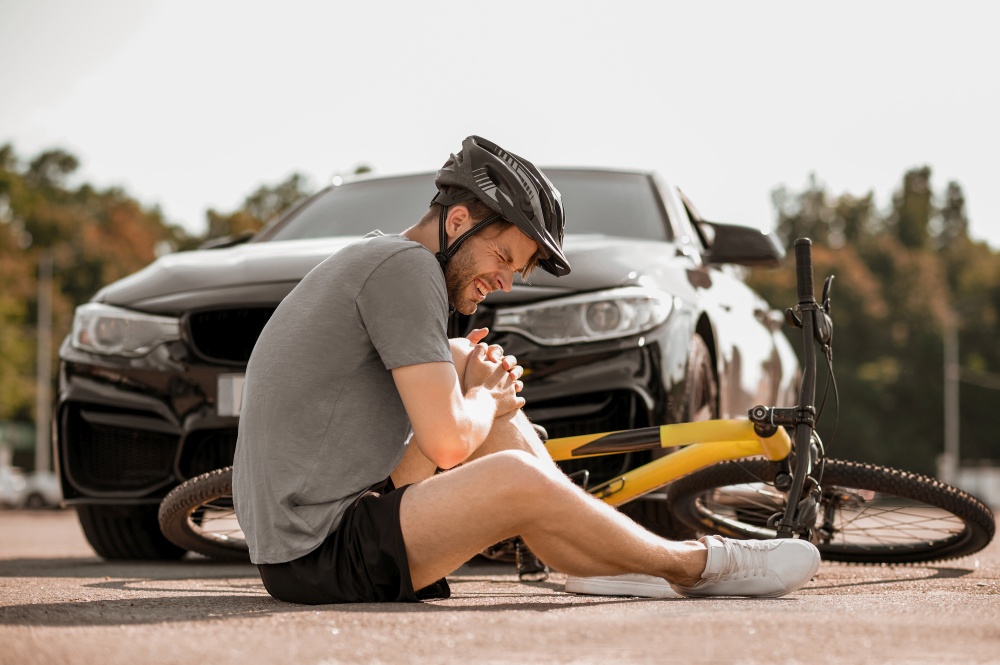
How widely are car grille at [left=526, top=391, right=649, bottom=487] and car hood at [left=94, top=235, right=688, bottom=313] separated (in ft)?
1.34

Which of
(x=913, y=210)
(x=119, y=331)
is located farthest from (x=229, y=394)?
(x=913, y=210)

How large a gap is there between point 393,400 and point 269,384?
32 cm

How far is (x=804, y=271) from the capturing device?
499 cm

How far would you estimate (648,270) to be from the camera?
18.6 ft

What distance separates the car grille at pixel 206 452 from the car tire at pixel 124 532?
69cm

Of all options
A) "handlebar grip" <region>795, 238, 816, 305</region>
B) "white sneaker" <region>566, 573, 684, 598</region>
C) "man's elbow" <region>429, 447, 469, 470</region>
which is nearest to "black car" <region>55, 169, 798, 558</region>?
"handlebar grip" <region>795, 238, 816, 305</region>

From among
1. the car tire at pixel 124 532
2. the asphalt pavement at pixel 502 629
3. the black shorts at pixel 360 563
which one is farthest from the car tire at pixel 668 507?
the car tire at pixel 124 532

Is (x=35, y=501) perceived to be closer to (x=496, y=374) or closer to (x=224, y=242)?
(x=224, y=242)

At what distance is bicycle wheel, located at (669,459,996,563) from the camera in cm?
516

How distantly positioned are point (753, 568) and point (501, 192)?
3.93 ft

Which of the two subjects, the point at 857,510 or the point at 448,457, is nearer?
the point at 448,457

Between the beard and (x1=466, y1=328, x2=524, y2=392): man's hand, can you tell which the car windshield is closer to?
(x1=466, y1=328, x2=524, y2=392): man's hand

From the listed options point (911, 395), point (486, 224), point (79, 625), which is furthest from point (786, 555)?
point (911, 395)

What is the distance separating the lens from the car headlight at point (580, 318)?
5438mm
